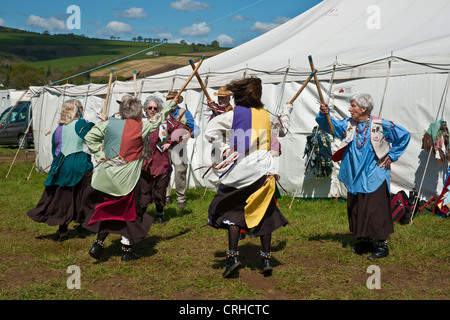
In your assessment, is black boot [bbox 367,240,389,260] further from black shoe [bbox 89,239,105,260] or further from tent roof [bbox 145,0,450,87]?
tent roof [bbox 145,0,450,87]

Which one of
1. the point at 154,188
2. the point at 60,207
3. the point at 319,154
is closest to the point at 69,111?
the point at 60,207

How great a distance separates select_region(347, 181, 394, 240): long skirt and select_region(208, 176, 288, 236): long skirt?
103cm

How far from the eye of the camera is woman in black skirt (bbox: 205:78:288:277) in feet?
15.4

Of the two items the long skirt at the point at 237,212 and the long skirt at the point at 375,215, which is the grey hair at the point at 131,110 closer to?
the long skirt at the point at 237,212

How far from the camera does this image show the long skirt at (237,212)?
4.73 metres

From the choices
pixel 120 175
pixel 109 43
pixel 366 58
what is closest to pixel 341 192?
pixel 366 58

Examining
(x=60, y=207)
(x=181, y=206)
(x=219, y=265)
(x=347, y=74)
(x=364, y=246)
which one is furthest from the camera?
(x=347, y=74)

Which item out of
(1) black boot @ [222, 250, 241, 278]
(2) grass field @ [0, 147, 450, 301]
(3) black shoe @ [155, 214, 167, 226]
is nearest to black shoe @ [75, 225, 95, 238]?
(2) grass field @ [0, 147, 450, 301]

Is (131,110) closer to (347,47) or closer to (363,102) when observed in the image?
(363,102)

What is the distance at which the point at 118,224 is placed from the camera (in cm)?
537

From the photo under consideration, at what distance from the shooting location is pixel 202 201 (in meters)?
8.80

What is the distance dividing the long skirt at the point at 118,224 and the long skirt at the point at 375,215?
215cm

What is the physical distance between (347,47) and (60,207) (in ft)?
18.5

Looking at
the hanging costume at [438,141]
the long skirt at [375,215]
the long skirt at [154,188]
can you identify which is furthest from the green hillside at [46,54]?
the long skirt at [375,215]
